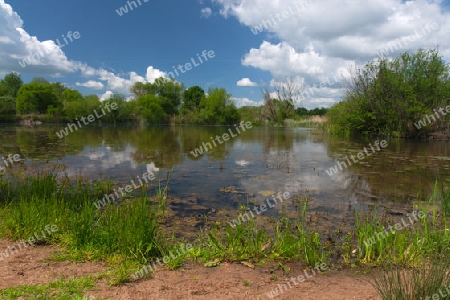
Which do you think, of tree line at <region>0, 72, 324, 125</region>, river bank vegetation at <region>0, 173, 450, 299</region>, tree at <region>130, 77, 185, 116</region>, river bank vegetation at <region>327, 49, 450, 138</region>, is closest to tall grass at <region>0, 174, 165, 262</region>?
river bank vegetation at <region>0, 173, 450, 299</region>

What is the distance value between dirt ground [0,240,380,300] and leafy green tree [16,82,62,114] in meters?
73.5

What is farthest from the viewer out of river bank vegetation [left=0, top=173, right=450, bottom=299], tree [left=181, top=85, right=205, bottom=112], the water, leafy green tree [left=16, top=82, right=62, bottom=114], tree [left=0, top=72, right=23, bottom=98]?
tree [left=181, top=85, right=205, bottom=112]

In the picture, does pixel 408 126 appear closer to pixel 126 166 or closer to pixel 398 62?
pixel 398 62

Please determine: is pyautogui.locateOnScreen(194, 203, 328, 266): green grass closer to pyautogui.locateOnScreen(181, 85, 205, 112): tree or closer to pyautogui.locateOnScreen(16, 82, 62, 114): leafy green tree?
pyautogui.locateOnScreen(16, 82, 62, 114): leafy green tree

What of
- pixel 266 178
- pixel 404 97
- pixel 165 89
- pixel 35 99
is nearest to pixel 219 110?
pixel 165 89

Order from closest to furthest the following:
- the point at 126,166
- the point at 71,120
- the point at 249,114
A: the point at 126,166
the point at 71,120
the point at 249,114

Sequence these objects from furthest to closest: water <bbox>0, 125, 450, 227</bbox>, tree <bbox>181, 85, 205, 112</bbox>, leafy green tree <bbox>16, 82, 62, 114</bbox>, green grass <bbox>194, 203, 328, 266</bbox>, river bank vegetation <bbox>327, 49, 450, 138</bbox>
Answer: tree <bbox>181, 85, 205, 112</bbox> < leafy green tree <bbox>16, 82, 62, 114</bbox> < river bank vegetation <bbox>327, 49, 450, 138</bbox> < water <bbox>0, 125, 450, 227</bbox> < green grass <bbox>194, 203, 328, 266</bbox>

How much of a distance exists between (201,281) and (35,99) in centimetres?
7652

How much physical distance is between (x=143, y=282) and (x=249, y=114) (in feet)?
278

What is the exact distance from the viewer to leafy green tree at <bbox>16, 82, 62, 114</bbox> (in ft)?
208

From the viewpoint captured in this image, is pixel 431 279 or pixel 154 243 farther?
pixel 154 243

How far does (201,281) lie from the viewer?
136 inches

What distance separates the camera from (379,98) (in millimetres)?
30094

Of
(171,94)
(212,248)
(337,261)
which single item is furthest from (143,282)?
(171,94)
